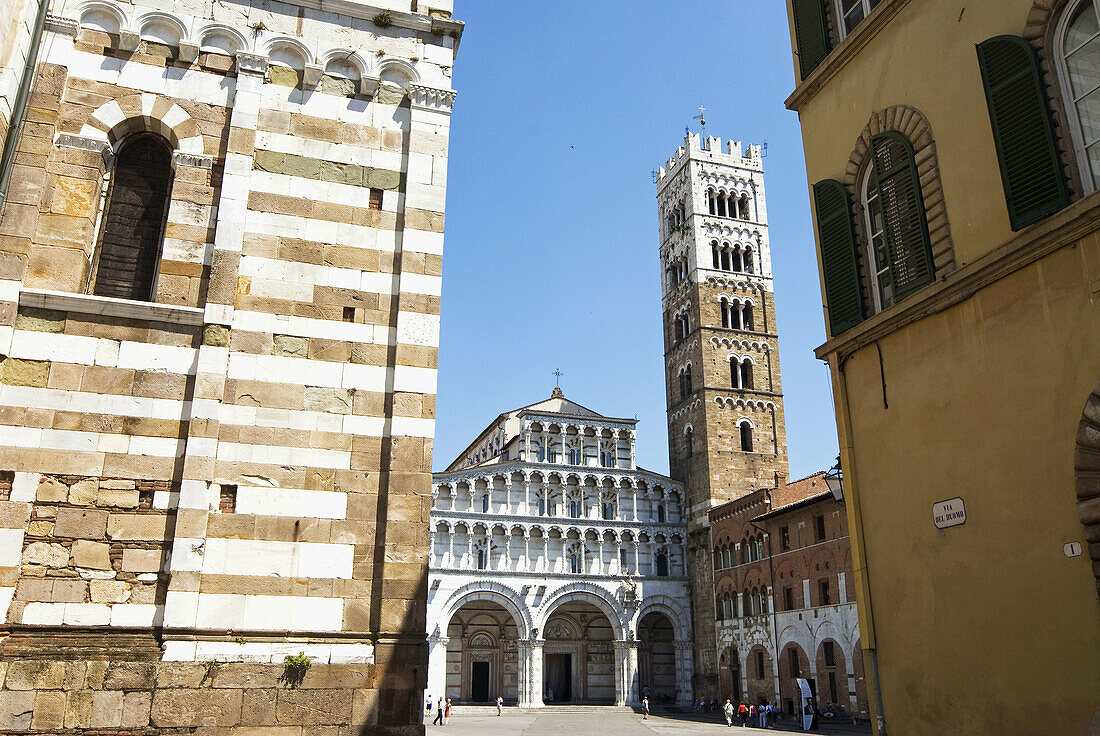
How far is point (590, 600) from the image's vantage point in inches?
1754

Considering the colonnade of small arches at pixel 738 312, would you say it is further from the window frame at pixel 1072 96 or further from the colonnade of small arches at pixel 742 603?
the window frame at pixel 1072 96

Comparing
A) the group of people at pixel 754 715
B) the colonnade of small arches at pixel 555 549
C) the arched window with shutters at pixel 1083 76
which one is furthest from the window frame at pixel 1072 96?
the colonnade of small arches at pixel 555 549

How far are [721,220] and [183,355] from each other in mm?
48694

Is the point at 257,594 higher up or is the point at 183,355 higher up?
the point at 183,355

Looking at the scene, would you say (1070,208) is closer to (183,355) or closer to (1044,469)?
(1044,469)

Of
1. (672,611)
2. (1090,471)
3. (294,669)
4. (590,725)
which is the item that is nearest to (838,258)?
(1090,471)

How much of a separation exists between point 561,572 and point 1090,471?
39.5 meters

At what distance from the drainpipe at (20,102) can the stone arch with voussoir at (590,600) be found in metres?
38.3

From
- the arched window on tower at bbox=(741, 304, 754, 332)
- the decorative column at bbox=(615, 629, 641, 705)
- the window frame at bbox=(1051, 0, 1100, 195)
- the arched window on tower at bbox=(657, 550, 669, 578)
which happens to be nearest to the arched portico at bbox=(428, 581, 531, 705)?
the decorative column at bbox=(615, 629, 641, 705)

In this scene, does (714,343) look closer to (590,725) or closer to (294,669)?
(590,725)

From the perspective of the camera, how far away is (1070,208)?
21.2ft

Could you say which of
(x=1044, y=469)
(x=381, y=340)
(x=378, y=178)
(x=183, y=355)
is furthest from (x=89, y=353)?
(x=1044, y=469)

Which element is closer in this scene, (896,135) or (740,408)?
(896,135)

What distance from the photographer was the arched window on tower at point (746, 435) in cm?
4840
